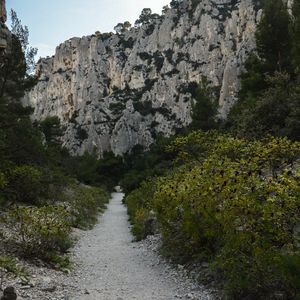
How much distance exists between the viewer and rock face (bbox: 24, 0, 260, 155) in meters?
76.6

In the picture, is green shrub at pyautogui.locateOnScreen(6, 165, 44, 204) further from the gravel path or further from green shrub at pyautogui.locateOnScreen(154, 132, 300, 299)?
green shrub at pyautogui.locateOnScreen(154, 132, 300, 299)

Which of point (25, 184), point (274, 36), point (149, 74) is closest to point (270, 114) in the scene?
point (25, 184)

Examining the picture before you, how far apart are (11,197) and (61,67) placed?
324 ft

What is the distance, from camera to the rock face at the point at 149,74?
7656 centimetres

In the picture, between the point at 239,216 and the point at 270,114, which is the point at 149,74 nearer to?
the point at 270,114

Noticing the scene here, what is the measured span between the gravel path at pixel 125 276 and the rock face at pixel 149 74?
182 feet

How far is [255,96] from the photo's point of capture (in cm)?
2672

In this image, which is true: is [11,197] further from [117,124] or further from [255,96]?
[117,124]

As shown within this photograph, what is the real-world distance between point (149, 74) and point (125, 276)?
82.9 metres

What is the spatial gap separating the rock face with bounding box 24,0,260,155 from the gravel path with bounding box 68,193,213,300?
55378 millimetres

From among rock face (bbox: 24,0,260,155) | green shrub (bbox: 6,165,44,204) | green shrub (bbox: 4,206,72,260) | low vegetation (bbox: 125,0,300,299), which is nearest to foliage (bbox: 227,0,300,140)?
low vegetation (bbox: 125,0,300,299)

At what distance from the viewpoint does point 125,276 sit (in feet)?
27.9

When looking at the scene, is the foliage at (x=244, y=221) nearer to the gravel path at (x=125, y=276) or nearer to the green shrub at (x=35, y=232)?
the gravel path at (x=125, y=276)

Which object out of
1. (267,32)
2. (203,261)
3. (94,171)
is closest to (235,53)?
(94,171)
